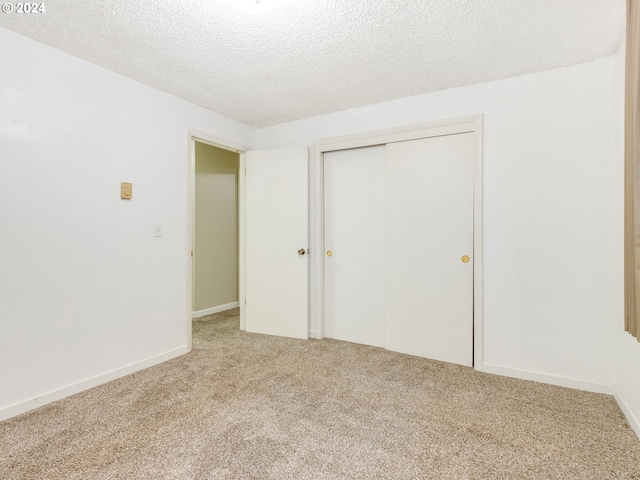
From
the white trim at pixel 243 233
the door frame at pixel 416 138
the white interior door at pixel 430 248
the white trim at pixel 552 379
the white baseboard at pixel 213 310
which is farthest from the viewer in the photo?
the white baseboard at pixel 213 310

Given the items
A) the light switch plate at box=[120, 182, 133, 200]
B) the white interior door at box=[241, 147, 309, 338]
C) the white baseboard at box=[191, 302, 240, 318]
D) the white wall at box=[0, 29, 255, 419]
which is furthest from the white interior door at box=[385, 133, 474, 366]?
the white baseboard at box=[191, 302, 240, 318]

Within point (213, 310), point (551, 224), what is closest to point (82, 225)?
point (213, 310)

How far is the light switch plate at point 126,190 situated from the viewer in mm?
2576

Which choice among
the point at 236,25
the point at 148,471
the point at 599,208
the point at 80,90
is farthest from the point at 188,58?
the point at 599,208

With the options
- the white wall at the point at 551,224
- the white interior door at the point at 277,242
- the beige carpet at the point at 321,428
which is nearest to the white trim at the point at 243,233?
the white interior door at the point at 277,242

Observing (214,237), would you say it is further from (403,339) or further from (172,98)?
(403,339)

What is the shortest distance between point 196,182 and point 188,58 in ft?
7.28

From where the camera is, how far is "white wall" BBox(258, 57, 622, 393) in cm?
231

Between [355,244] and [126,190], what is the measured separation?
2099 millimetres

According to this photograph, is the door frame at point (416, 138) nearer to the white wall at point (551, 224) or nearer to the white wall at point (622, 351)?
the white wall at point (551, 224)

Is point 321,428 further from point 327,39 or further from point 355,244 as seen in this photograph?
point 327,39

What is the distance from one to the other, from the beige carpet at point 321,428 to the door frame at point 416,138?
556mm

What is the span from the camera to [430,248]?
2.95 meters

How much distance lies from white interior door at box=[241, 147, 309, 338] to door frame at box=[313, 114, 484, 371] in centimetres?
13
